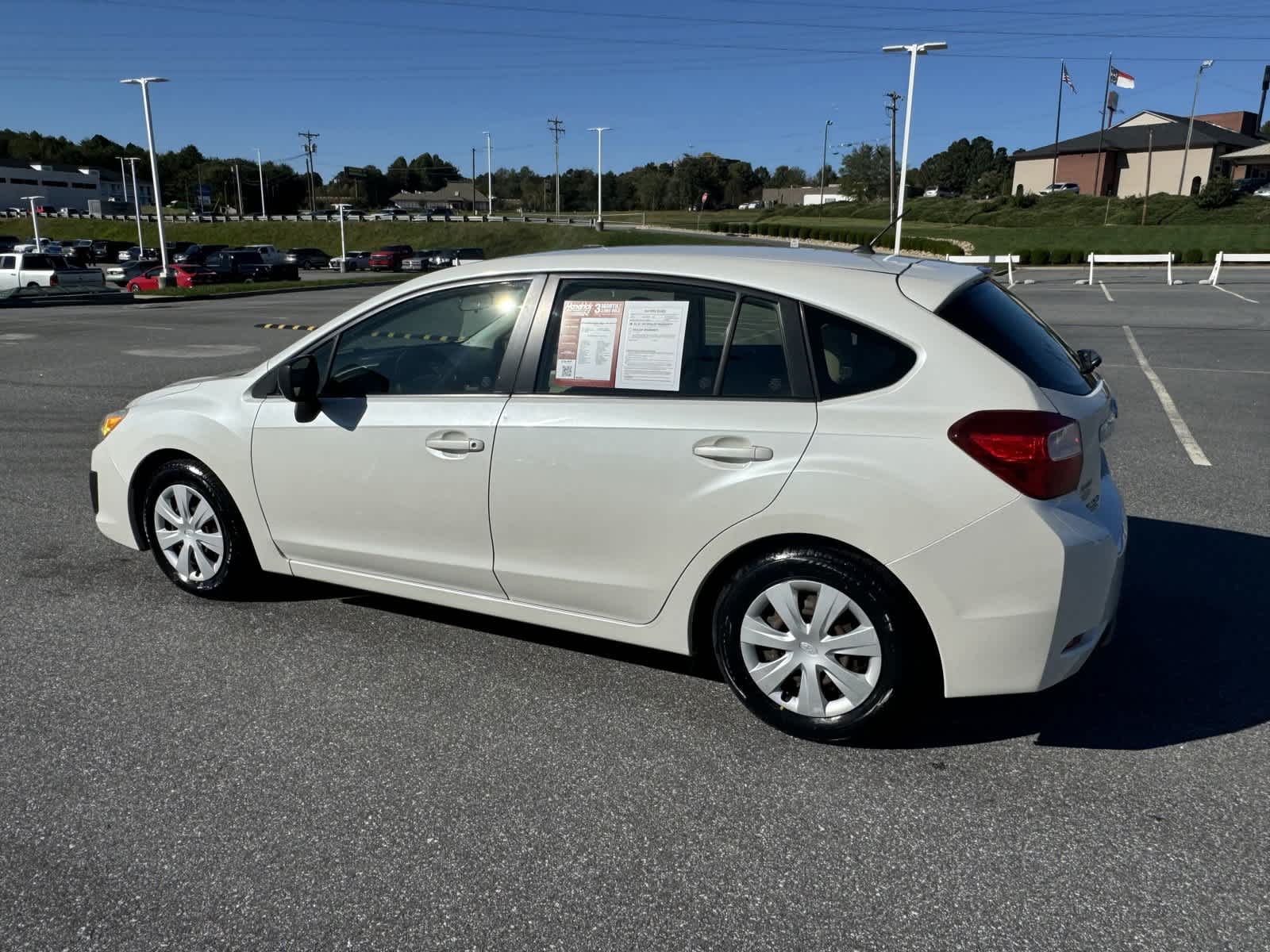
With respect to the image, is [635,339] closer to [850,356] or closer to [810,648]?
[850,356]

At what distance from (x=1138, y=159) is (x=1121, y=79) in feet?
92.4

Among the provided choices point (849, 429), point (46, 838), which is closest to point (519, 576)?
point (849, 429)

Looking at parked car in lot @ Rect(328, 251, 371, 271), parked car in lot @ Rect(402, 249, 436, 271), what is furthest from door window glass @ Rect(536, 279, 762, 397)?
parked car in lot @ Rect(328, 251, 371, 271)

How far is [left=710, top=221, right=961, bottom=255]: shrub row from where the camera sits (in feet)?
169

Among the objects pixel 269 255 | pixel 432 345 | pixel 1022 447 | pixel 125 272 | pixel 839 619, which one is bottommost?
pixel 125 272

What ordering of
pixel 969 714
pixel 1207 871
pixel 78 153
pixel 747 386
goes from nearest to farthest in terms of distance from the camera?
1. pixel 1207 871
2. pixel 747 386
3. pixel 969 714
4. pixel 78 153

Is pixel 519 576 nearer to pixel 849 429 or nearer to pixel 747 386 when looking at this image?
pixel 747 386

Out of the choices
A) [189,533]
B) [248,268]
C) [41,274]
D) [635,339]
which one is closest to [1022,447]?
[635,339]

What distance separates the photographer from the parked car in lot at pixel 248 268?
43.5 m

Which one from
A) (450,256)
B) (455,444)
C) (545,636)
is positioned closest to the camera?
(455,444)

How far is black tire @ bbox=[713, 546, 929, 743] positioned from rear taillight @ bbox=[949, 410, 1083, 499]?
1.66ft

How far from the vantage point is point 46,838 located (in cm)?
299

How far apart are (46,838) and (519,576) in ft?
5.84

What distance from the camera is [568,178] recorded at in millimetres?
152500
